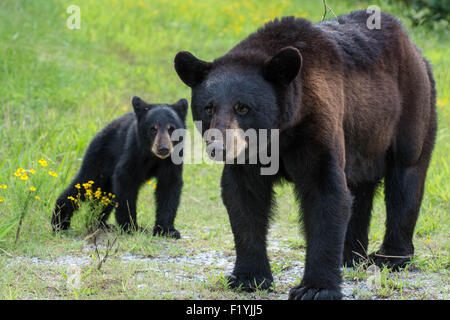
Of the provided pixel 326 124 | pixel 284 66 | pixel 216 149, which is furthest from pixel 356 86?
pixel 216 149

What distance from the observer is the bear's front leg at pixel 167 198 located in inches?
261

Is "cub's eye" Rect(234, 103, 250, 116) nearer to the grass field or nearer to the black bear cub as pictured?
the grass field

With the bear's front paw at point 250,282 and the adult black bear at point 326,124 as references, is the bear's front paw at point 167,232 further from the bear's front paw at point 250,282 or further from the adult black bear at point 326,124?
the bear's front paw at point 250,282

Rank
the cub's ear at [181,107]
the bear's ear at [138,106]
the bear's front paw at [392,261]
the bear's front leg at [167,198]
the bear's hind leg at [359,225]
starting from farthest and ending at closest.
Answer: the cub's ear at [181,107]
the bear's ear at [138,106]
the bear's front leg at [167,198]
the bear's hind leg at [359,225]
the bear's front paw at [392,261]

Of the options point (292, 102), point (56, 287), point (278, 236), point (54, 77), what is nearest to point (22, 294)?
point (56, 287)

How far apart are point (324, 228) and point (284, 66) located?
3.19 ft

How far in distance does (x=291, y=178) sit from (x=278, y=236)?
7.94 ft

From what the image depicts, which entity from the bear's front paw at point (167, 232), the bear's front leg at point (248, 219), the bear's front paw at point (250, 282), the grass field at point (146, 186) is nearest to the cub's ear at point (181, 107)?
the grass field at point (146, 186)

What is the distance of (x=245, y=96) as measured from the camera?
12.4 feet

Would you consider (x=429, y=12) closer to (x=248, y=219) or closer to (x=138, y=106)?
(x=138, y=106)

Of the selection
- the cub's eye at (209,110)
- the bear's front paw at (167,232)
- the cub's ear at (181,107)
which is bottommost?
the bear's front paw at (167,232)

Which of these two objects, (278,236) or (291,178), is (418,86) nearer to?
(291,178)

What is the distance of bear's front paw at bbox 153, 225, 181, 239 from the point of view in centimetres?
650

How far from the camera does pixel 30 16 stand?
13.6 meters
